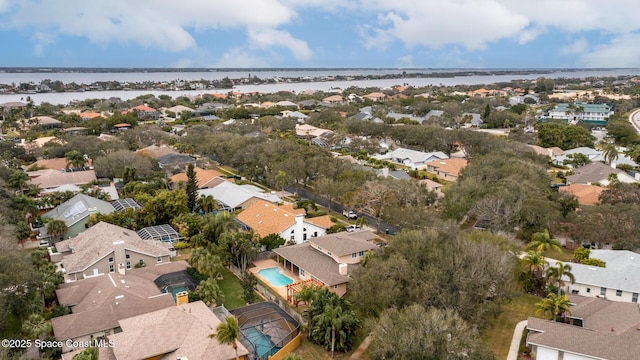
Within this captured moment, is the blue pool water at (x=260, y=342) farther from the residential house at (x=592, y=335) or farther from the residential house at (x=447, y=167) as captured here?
the residential house at (x=447, y=167)

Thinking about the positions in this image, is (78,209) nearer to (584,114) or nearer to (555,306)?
(555,306)

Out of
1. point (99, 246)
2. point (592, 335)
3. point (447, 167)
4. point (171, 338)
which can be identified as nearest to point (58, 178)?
point (99, 246)


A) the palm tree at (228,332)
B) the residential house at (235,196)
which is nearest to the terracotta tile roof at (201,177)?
the residential house at (235,196)

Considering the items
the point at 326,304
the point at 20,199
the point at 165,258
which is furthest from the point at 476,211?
the point at 20,199

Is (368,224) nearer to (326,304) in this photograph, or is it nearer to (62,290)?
(326,304)

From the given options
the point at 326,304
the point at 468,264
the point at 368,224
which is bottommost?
the point at 368,224

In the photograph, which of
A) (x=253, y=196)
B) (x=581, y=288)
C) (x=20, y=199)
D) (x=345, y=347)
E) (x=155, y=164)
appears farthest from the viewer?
(x=155, y=164)
